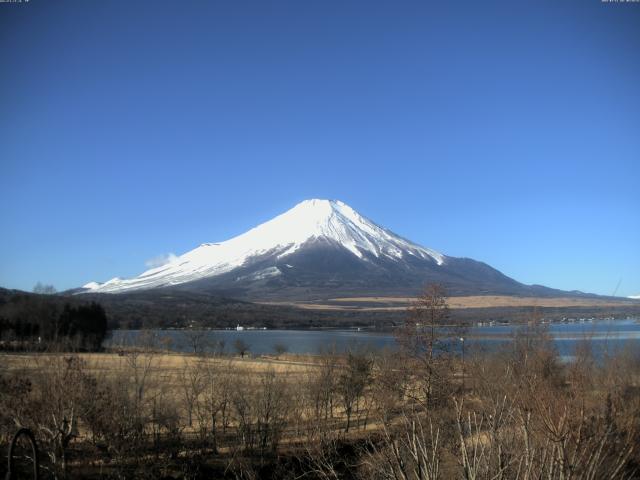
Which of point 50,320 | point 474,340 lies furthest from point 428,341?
point 50,320

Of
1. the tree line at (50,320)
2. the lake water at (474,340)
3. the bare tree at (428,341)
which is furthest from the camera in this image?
the tree line at (50,320)

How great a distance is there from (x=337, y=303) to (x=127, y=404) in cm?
18122

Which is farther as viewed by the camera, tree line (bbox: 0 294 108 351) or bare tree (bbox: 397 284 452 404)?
tree line (bbox: 0 294 108 351)

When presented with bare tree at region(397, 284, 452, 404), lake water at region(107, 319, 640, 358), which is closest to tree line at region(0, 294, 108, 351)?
lake water at region(107, 319, 640, 358)

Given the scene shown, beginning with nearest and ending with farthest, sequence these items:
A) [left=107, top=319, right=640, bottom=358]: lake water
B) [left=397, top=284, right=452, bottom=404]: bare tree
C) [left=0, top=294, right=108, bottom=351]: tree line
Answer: [left=397, top=284, right=452, bottom=404]: bare tree, [left=107, top=319, right=640, bottom=358]: lake water, [left=0, top=294, right=108, bottom=351]: tree line

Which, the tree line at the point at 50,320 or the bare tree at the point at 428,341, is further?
the tree line at the point at 50,320

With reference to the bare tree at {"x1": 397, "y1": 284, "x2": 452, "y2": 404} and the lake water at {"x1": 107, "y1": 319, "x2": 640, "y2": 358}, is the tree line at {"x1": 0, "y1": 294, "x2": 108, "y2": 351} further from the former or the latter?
the bare tree at {"x1": 397, "y1": 284, "x2": 452, "y2": 404}

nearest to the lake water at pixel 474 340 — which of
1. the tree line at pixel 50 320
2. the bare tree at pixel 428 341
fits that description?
the tree line at pixel 50 320

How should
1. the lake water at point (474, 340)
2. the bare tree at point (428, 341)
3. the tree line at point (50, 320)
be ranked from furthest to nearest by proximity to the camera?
the tree line at point (50, 320), the lake water at point (474, 340), the bare tree at point (428, 341)

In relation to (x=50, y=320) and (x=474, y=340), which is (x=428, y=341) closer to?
(x=474, y=340)

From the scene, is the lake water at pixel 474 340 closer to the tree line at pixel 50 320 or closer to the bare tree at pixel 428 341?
the tree line at pixel 50 320

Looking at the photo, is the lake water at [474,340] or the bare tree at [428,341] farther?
the lake water at [474,340]

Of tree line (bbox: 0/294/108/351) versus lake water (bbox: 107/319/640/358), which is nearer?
lake water (bbox: 107/319/640/358)

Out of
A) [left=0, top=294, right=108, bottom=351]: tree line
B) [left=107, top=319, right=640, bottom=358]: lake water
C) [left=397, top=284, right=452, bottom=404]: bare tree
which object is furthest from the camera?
[left=0, top=294, right=108, bottom=351]: tree line
